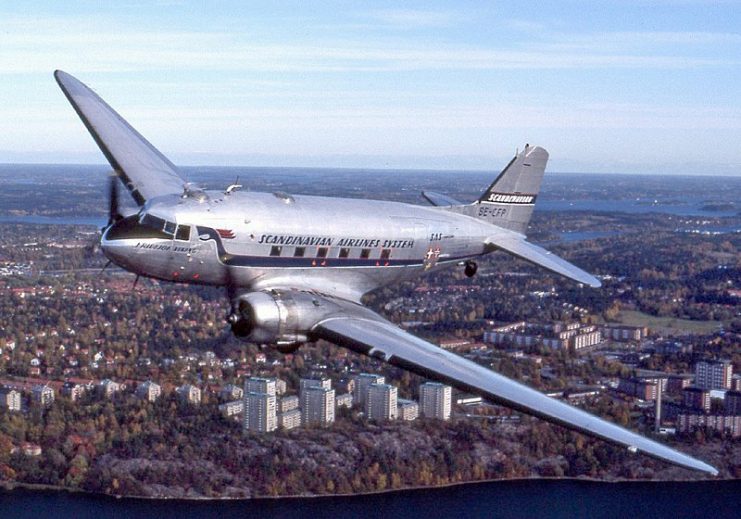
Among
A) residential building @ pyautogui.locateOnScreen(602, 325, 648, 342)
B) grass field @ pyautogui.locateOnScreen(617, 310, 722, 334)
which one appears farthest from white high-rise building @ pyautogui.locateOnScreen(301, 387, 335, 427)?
grass field @ pyautogui.locateOnScreen(617, 310, 722, 334)

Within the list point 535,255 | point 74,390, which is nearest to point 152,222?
point 535,255

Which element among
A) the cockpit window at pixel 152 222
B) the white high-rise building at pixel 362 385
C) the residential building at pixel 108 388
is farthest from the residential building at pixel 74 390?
the cockpit window at pixel 152 222

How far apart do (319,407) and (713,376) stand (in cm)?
4090

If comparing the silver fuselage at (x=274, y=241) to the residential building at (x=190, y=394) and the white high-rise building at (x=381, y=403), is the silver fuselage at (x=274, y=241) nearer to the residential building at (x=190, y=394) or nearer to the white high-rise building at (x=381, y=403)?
the white high-rise building at (x=381, y=403)

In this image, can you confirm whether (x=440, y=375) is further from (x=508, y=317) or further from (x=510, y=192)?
(x=508, y=317)

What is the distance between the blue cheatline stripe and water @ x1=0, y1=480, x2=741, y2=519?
132 ft

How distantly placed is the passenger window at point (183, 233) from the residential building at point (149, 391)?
5501 centimetres

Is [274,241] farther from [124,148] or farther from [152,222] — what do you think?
[124,148]

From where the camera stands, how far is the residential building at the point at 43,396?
83688 millimetres

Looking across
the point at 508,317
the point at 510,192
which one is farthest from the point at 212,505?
the point at 508,317

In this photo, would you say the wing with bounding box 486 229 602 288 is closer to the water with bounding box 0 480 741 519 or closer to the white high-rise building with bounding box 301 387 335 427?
the water with bounding box 0 480 741 519

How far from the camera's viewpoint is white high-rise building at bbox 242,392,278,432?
257 ft

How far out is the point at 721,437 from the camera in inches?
3177

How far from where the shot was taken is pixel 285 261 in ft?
109
